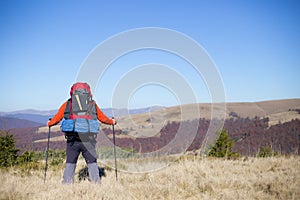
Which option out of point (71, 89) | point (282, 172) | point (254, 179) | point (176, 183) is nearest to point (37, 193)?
point (71, 89)

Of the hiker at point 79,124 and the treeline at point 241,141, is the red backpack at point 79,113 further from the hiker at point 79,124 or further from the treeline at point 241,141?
A: the treeline at point 241,141

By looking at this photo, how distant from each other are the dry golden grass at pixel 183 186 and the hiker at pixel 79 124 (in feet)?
1.48

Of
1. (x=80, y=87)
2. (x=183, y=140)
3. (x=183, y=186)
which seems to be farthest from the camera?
(x=183, y=140)

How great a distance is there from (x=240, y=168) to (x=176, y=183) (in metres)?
2.07

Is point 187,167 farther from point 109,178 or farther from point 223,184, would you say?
point 109,178

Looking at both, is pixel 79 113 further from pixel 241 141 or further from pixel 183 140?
pixel 241 141

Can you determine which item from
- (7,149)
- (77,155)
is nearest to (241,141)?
(7,149)

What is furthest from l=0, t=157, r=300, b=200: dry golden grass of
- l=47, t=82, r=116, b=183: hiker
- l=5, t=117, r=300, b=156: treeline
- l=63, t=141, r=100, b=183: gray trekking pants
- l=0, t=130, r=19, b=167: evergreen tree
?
l=0, t=130, r=19, b=167: evergreen tree

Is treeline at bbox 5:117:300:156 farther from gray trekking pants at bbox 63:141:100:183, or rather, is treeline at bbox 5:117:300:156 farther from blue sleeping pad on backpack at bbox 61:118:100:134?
blue sleeping pad on backpack at bbox 61:118:100:134

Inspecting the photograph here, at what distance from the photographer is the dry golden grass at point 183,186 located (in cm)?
438

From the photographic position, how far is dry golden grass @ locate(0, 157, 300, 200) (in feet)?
14.4

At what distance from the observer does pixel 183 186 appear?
5.02 meters

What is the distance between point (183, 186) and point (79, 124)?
243cm

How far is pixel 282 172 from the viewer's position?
573cm
